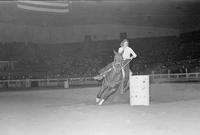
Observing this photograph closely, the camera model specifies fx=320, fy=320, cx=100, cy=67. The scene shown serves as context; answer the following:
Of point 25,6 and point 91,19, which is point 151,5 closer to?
point 91,19

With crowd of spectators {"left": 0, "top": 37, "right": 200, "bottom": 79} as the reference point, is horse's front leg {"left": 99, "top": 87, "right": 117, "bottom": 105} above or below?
below

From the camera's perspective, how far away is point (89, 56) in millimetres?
25859

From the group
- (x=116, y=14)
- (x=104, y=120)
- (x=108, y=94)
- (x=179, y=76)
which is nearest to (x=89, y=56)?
(x=116, y=14)

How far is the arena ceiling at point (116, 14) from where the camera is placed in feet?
59.2

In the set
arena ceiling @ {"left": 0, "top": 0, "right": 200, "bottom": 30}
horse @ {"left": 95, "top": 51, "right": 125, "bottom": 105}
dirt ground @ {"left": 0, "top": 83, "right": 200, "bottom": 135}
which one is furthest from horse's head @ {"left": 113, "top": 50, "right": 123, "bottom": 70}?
arena ceiling @ {"left": 0, "top": 0, "right": 200, "bottom": 30}

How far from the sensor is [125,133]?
18.2 feet

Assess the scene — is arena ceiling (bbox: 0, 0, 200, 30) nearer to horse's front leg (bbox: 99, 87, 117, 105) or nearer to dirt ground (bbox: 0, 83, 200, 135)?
horse's front leg (bbox: 99, 87, 117, 105)

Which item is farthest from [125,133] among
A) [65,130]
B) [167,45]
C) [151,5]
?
[167,45]

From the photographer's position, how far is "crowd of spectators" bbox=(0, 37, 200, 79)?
23.3 metres

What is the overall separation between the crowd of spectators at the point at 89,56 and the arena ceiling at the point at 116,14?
6.42 feet

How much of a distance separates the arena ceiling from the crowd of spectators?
196 cm

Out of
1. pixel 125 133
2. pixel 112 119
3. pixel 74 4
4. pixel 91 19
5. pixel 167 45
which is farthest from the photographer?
pixel 167 45

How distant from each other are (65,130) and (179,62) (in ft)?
63.0

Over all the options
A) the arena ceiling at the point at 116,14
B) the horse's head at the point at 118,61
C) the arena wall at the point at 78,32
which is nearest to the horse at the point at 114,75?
the horse's head at the point at 118,61
